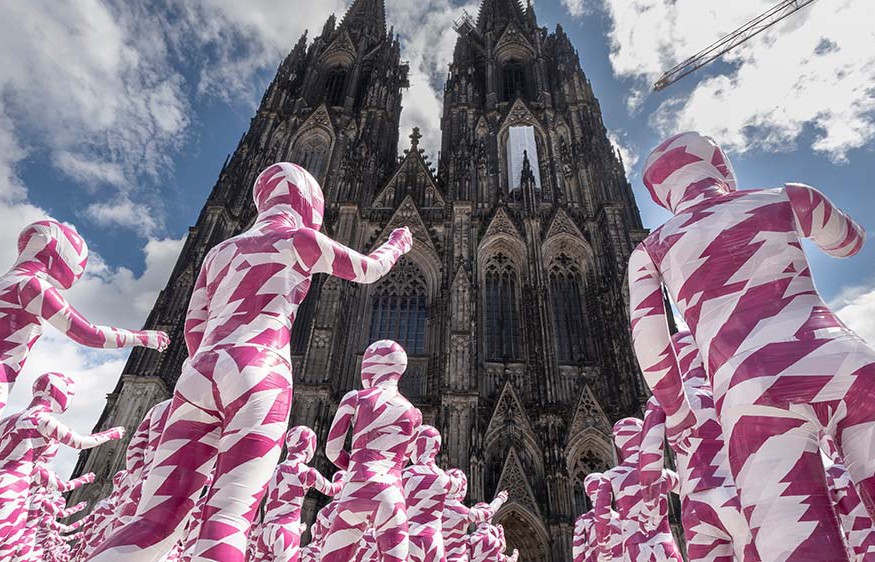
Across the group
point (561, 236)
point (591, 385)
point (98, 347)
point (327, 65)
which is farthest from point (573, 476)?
point (327, 65)

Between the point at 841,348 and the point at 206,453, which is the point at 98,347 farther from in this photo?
the point at 841,348

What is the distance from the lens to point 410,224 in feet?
60.0

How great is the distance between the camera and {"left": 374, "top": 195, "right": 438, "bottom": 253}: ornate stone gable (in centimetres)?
1792

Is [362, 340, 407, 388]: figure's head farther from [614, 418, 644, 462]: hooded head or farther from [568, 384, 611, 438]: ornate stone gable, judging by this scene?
[568, 384, 611, 438]: ornate stone gable

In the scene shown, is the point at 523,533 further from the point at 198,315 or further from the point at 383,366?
the point at 198,315

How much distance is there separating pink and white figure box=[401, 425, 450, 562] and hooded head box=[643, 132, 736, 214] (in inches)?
108

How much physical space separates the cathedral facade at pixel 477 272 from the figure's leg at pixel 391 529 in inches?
355

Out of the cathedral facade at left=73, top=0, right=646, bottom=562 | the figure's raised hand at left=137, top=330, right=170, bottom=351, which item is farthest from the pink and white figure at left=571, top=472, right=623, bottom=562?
the cathedral facade at left=73, top=0, right=646, bottom=562

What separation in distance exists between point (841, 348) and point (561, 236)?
16.7 meters

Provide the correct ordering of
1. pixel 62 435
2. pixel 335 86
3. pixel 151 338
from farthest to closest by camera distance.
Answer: pixel 335 86, pixel 62 435, pixel 151 338

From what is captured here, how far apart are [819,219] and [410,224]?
16556mm

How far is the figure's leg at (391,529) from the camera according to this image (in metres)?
3.00

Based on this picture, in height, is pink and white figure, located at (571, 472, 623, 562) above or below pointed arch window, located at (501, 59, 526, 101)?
below

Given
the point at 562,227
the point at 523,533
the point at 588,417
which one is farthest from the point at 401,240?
the point at 562,227
